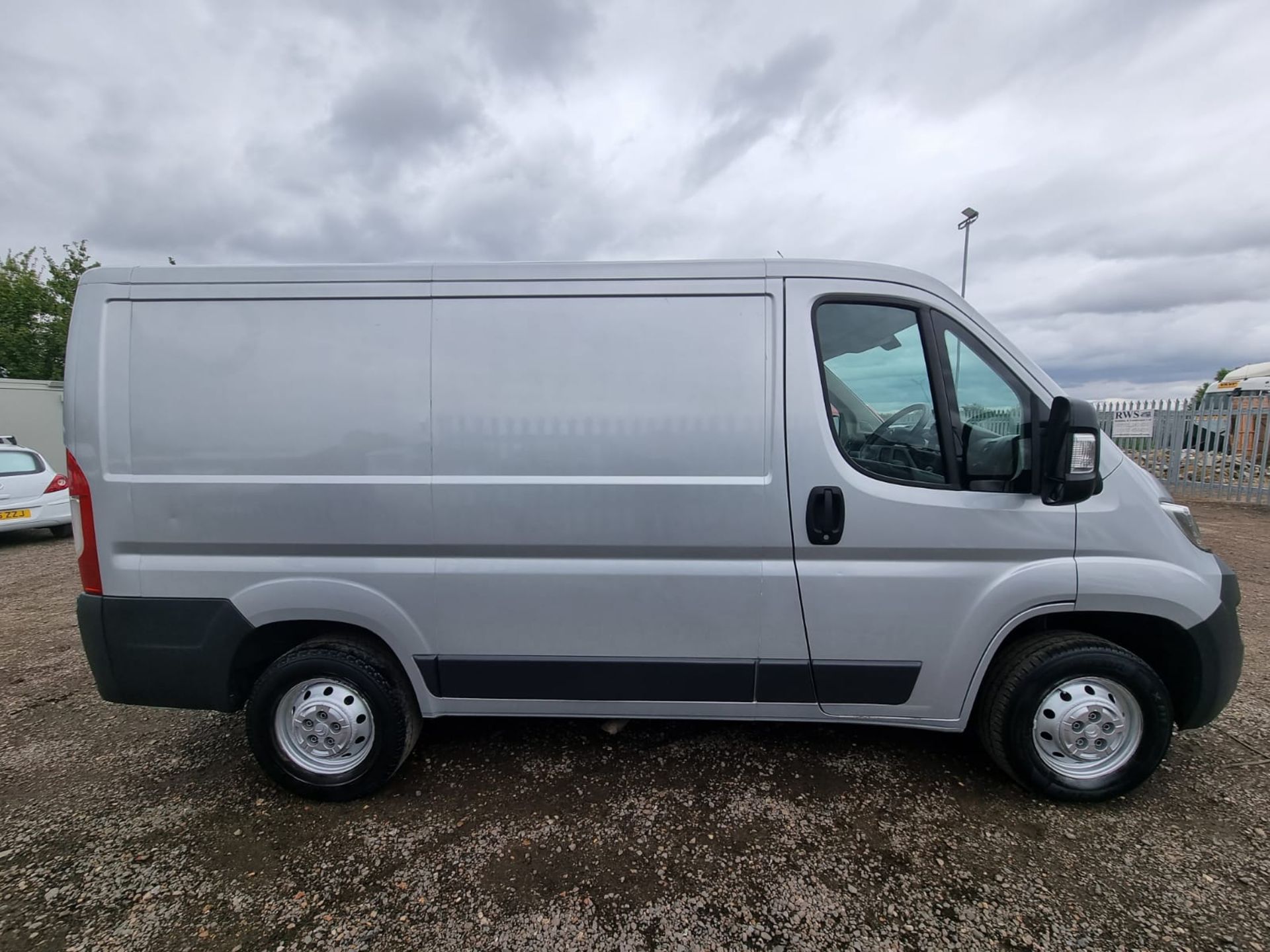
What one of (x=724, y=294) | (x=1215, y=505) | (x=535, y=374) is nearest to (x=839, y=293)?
(x=724, y=294)

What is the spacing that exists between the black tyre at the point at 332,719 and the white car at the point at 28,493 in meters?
7.39

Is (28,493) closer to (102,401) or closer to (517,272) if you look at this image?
(102,401)

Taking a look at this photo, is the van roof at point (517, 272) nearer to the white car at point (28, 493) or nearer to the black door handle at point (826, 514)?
the black door handle at point (826, 514)

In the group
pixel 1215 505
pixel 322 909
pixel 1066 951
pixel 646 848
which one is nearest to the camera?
pixel 1066 951

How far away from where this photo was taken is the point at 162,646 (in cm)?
234

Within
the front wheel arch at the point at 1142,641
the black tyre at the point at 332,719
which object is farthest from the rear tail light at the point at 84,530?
the front wheel arch at the point at 1142,641

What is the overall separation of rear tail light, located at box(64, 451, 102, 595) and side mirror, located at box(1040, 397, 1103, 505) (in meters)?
3.71

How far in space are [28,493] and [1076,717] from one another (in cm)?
1101

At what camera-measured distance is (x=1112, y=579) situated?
86.2 inches

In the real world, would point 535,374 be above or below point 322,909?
above

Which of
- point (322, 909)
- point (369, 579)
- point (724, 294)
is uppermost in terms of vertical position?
point (724, 294)

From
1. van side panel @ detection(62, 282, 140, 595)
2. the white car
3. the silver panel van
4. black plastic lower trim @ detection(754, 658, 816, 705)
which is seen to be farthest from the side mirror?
the white car

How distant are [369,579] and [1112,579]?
2.89 meters

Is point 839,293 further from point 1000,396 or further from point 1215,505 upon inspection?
point 1215,505
